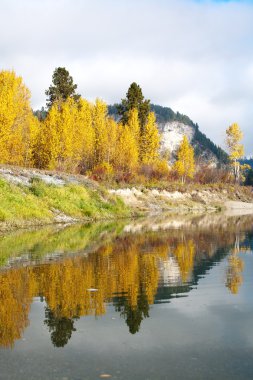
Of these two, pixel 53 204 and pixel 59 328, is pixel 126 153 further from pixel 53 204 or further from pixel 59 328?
pixel 59 328

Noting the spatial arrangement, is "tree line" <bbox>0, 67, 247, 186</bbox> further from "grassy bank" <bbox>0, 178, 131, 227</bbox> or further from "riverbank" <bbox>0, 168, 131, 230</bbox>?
"grassy bank" <bbox>0, 178, 131, 227</bbox>

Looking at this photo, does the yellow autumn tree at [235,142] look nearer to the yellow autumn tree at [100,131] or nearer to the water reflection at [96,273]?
the yellow autumn tree at [100,131]

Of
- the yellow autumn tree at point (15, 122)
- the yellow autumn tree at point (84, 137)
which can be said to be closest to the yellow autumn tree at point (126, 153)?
the yellow autumn tree at point (84, 137)

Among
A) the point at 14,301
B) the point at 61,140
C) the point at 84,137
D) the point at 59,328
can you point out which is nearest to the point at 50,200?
the point at 61,140

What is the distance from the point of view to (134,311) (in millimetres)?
7504

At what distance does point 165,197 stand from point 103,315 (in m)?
43.7

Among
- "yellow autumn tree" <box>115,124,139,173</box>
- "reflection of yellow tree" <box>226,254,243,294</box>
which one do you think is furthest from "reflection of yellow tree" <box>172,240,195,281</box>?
"yellow autumn tree" <box>115,124,139,173</box>

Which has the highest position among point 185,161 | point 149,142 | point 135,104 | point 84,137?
point 135,104

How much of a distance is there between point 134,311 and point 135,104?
62.8 meters

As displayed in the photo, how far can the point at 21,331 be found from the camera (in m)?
6.48

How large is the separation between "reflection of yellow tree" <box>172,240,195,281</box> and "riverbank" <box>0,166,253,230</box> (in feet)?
32.2

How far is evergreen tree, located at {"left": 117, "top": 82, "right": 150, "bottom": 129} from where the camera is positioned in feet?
225

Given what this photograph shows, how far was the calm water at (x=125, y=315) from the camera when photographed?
516 cm

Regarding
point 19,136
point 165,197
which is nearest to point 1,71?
point 19,136
